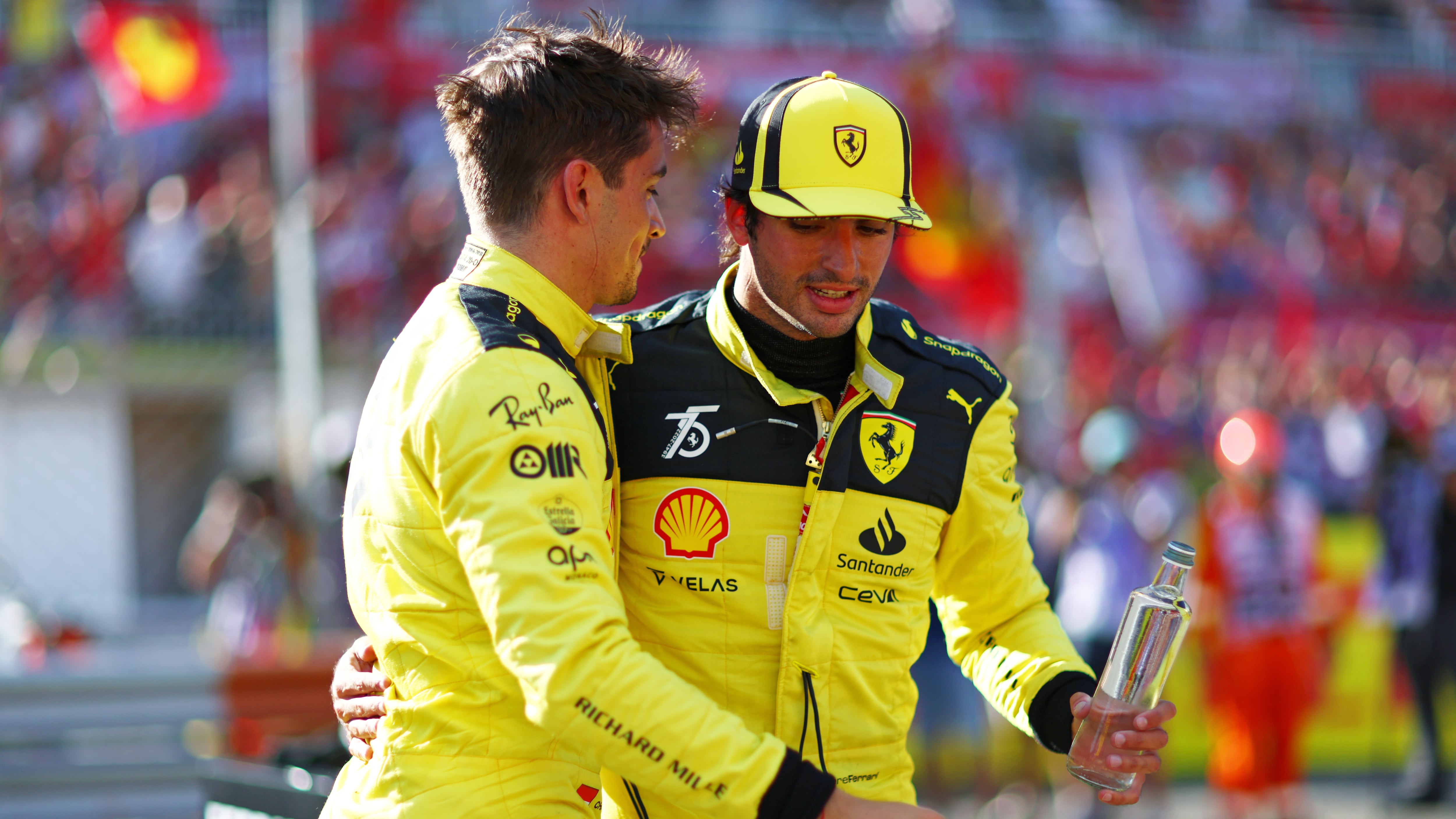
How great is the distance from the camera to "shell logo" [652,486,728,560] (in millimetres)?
2240

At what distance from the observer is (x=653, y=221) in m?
2.12

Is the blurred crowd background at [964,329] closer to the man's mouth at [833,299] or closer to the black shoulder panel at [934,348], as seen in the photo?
the man's mouth at [833,299]

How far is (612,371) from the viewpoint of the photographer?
2.36 m

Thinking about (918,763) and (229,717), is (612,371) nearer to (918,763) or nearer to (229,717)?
(229,717)

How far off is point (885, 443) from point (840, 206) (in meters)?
0.43

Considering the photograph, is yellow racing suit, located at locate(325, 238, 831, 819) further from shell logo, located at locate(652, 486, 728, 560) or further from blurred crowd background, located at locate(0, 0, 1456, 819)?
blurred crowd background, located at locate(0, 0, 1456, 819)

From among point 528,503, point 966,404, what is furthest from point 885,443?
point 528,503

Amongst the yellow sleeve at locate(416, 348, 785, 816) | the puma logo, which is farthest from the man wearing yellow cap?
the yellow sleeve at locate(416, 348, 785, 816)

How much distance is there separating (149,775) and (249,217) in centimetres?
784

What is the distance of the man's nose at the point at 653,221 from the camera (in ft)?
6.90

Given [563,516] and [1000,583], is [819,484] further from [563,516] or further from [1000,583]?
[563,516]

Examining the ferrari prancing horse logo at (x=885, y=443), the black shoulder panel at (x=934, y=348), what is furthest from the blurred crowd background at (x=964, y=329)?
the ferrari prancing horse logo at (x=885, y=443)

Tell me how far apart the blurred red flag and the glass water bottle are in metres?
8.24

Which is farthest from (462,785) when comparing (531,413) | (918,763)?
(918,763)
